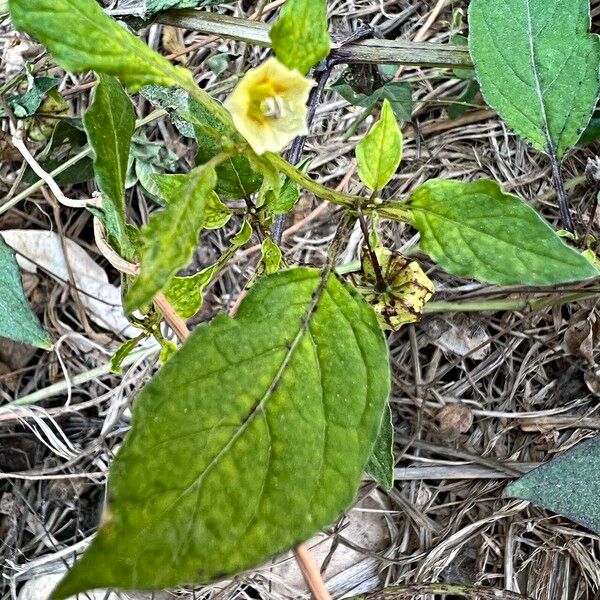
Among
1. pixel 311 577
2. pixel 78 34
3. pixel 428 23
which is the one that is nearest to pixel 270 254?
pixel 78 34

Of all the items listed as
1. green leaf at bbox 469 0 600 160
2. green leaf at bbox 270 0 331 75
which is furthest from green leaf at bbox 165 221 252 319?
green leaf at bbox 469 0 600 160

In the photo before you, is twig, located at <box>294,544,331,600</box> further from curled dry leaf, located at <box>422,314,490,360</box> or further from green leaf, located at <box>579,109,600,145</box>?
green leaf, located at <box>579,109,600,145</box>

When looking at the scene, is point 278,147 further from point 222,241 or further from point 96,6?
point 222,241

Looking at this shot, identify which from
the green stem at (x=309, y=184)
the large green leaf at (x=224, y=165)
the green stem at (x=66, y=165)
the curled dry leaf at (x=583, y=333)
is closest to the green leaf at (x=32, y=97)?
the green stem at (x=66, y=165)

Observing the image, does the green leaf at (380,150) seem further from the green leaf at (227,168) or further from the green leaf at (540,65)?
the green leaf at (540,65)

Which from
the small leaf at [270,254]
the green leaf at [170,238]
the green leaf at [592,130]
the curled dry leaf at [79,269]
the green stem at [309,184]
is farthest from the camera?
the curled dry leaf at [79,269]

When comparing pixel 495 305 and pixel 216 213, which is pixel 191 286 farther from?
pixel 495 305
